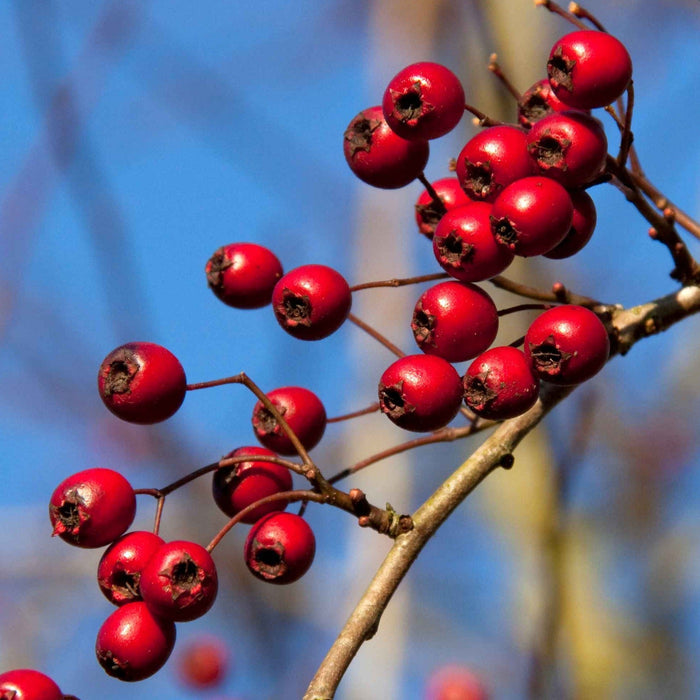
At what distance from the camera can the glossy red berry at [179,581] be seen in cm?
140

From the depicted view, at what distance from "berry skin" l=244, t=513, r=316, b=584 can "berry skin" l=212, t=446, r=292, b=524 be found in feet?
0.22

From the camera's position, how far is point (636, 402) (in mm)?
5273

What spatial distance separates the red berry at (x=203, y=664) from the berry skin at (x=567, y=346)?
11.6 ft

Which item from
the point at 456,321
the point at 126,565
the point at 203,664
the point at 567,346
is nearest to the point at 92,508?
the point at 126,565

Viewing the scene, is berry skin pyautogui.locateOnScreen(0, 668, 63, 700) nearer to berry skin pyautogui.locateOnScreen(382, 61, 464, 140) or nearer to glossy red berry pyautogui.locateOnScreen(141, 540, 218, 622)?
glossy red berry pyautogui.locateOnScreen(141, 540, 218, 622)

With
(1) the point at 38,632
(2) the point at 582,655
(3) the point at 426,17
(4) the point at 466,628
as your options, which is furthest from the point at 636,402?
(1) the point at 38,632

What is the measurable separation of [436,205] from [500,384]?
0.56 meters

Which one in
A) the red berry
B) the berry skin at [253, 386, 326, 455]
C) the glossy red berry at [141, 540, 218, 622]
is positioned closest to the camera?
the glossy red berry at [141, 540, 218, 622]

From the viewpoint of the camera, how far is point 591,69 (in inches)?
59.9

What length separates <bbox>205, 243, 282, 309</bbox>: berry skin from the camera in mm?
1829

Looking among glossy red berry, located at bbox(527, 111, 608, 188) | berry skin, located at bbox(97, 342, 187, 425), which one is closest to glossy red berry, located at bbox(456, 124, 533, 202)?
glossy red berry, located at bbox(527, 111, 608, 188)

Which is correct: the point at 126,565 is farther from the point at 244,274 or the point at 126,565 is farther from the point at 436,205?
the point at 436,205

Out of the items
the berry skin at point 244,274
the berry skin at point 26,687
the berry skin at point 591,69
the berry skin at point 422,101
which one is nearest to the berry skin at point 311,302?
the berry skin at point 244,274

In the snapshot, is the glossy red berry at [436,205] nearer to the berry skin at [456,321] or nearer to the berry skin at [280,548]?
the berry skin at [456,321]
